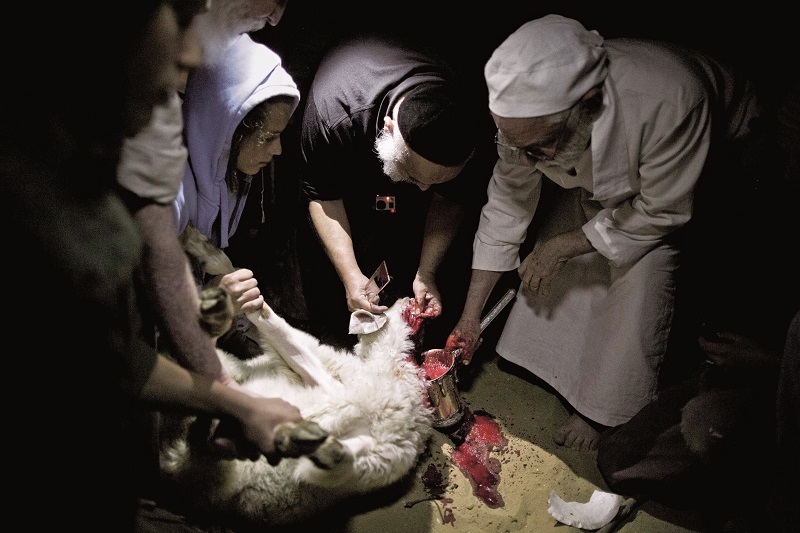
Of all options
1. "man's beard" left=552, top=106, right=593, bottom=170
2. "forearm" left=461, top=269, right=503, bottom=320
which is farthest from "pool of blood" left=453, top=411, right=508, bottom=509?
"man's beard" left=552, top=106, right=593, bottom=170

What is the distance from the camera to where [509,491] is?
9.99 ft

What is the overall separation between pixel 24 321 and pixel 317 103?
2.41 m

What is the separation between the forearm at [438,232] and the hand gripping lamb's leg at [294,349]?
3.16ft

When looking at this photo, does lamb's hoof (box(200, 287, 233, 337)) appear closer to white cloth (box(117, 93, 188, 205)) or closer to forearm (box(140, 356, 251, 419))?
forearm (box(140, 356, 251, 419))

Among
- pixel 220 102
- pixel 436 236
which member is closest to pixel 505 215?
pixel 436 236

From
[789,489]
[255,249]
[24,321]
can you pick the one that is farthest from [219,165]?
[789,489]

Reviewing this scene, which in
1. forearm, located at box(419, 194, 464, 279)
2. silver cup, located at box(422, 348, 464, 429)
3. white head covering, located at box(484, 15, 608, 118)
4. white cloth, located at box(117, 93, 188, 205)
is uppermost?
white cloth, located at box(117, 93, 188, 205)

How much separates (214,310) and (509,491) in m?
2.29

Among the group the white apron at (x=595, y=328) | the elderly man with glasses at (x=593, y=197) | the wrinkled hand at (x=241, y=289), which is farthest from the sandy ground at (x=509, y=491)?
the wrinkled hand at (x=241, y=289)

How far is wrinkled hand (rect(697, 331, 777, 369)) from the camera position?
2359 mm

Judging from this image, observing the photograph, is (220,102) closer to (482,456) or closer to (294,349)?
(294,349)

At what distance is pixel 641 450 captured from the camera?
2559 mm

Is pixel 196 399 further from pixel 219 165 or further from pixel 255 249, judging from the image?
pixel 255 249

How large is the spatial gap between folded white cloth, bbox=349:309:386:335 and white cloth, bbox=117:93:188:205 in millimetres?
1890
